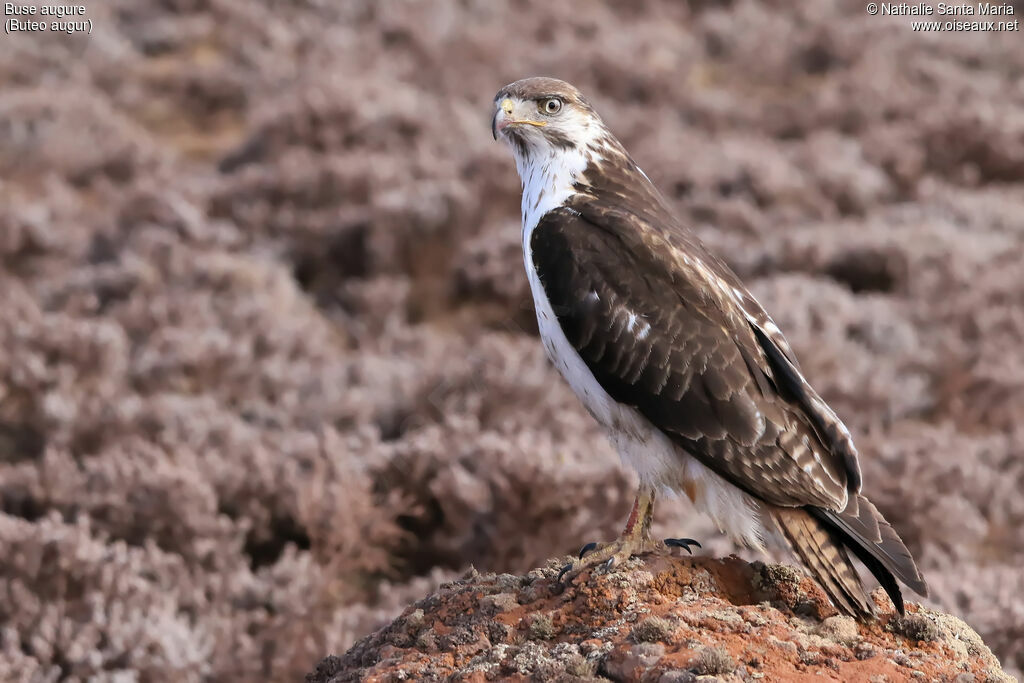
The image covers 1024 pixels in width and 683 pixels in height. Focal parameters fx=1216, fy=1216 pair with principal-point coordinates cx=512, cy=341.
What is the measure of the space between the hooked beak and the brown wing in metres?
0.53

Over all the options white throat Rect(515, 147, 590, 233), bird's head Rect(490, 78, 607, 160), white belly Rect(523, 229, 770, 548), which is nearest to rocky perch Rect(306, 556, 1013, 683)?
white belly Rect(523, 229, 770, 548)

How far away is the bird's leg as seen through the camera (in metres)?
3.52

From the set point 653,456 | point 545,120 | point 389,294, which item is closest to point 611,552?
point 653,456

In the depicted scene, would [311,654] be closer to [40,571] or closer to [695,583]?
[40,571]

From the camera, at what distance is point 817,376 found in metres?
8.55

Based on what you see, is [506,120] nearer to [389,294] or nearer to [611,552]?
[611,552]

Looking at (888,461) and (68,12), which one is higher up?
(68,12)

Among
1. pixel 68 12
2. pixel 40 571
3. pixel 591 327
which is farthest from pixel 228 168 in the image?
pixel 591 327

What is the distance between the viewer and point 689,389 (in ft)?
12.2

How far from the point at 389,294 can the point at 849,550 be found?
21.2 feet

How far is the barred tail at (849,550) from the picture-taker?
334cm

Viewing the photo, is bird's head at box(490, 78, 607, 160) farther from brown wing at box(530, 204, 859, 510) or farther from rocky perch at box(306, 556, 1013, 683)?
rocky perch at box(306, 556, 1013, 683)

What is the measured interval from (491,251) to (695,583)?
22.4 ft

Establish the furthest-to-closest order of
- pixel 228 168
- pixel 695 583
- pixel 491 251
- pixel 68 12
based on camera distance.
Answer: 1. pixel 68 12
2. pixel 228 168
3. pixel 491 251
4. pixel 695 583
